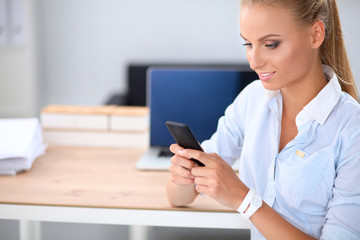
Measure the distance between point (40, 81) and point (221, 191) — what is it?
382 cm

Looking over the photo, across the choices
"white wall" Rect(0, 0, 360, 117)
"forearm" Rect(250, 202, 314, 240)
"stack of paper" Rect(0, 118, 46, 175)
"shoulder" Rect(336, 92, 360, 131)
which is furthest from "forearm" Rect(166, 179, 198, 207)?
"white wall" Rect(0, 0, 360, 117)

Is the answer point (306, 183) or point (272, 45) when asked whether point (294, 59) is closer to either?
point (272, 45)

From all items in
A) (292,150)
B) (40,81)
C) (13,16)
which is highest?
(13,16)

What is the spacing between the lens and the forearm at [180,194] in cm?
132

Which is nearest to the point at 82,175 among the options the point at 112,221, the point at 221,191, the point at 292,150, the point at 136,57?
the point at 112,221

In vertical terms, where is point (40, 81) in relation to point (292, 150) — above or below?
below

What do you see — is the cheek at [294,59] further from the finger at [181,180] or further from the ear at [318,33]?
the finger at [181,180]

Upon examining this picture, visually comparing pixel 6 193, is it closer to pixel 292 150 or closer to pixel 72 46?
pixel 292 150

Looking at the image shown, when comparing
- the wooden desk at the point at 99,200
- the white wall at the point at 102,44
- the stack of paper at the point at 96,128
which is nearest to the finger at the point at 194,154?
the wooden desk at the point at 99,200

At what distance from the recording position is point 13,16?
4.31 m

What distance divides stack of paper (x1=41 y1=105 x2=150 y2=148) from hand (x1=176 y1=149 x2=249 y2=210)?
0.82 m

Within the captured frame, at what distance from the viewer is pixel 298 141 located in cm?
119

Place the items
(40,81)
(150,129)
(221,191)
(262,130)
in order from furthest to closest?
(40,81) < (150,129) < (262,130) < (221,191)

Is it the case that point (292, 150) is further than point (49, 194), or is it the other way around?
point (49, 194)
